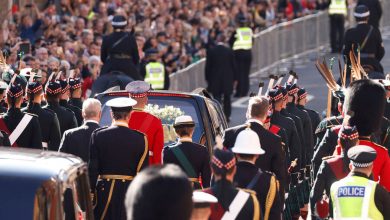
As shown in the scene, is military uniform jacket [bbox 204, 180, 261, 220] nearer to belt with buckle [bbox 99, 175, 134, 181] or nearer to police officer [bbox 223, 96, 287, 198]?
police officer [bbox 223, 96, 287, 198]

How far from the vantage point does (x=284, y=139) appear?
51.4 feet

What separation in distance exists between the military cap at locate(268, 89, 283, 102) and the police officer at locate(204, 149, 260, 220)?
6474 mm

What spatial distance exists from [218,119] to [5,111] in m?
2.14

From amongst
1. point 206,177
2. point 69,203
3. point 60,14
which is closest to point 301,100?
point 206,177

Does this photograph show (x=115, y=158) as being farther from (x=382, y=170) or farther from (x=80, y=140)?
(x=382, y=170)

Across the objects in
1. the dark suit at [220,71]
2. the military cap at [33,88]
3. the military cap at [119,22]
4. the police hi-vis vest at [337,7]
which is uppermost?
the military cap at [119,22]

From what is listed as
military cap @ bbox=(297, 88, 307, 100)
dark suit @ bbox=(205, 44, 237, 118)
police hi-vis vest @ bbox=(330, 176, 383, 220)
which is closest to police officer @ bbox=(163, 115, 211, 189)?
police hi-vis vest @ bbox=(330, 176, 383, 220)

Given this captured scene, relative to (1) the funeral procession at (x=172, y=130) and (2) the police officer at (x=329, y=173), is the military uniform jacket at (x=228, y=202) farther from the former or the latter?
(2) the police officer at (x=329, y=173)

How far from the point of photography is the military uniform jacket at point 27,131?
14.0m

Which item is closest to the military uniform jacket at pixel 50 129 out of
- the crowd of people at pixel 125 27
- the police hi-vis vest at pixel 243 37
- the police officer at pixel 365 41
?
the crowd of people at pixel 125 27

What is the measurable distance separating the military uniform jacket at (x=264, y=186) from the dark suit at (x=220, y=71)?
54.9 ft

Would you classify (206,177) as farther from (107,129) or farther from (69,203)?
(69,203)

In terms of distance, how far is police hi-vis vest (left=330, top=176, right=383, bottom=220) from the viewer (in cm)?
1042

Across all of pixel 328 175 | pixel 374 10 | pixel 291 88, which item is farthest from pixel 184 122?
pixel 374 10
